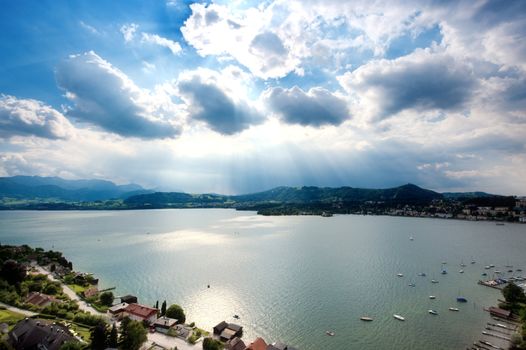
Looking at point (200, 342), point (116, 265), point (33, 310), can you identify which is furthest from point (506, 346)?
point (116, 265)

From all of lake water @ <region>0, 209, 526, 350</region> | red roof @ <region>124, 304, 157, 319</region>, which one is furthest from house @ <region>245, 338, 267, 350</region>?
red roof @ <region>124, 304, 157, 319</region>

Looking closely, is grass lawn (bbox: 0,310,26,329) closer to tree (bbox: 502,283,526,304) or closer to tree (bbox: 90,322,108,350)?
tree (bbox: 90,322,108,350)

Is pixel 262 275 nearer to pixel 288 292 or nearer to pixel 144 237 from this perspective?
pixel 288 292

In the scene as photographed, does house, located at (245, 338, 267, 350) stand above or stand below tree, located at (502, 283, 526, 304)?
below

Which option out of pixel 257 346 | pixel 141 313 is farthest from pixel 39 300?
pixel 257 346

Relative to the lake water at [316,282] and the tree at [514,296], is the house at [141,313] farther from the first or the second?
the tree at [514,296]

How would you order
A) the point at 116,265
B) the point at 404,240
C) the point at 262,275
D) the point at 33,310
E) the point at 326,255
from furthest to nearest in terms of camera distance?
the point at 404,240 < the point at 326,255 < the point at 116,265 < the point at 262,275 < the point at 33,310

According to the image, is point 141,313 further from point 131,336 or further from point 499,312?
point 499,312
